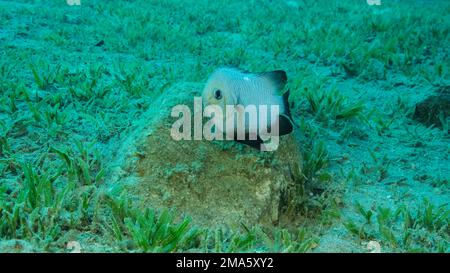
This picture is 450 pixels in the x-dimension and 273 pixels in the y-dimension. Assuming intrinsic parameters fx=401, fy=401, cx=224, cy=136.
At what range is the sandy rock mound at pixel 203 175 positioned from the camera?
3309 millimetres

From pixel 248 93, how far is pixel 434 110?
4.04m

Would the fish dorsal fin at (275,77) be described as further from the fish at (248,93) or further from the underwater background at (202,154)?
the underwater background at (202,154)

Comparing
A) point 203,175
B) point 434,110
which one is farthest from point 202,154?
point 434,110

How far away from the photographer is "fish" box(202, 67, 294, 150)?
2.77 meters

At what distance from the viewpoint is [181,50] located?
795cm

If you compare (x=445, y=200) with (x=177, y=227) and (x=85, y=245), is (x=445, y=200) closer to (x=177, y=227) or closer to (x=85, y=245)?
(x=177, y=227)

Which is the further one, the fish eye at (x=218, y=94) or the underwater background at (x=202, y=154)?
the underwater background at (x=202, y=154)

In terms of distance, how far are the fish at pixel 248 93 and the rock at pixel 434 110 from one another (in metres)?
3.69

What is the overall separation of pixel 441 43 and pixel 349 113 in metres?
4.90

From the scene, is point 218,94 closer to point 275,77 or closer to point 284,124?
point 275,77

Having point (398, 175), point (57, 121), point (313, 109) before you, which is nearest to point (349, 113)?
point (313, 109)

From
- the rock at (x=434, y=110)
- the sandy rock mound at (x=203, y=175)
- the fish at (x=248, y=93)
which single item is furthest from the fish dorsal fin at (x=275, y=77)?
the rock at (x=434, y=110)
